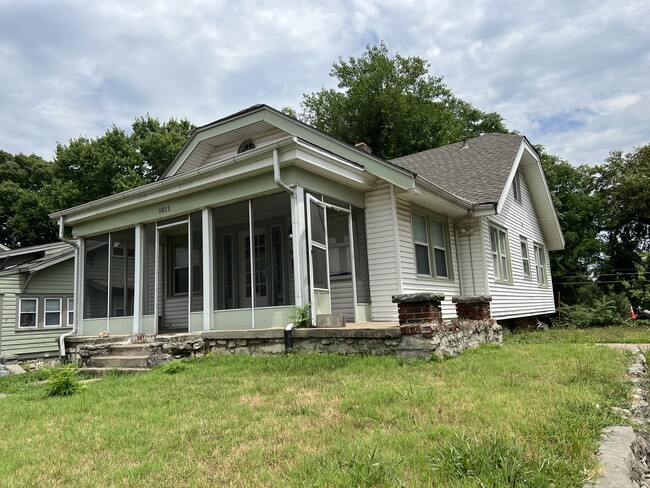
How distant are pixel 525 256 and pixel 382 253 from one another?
8.51 metres

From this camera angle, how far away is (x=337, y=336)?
6.91m

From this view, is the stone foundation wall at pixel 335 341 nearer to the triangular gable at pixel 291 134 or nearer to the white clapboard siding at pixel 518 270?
the triangular gable at pixel 291 134

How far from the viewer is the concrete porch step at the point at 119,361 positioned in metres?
7.88

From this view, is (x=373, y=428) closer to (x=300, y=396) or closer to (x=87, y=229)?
(x=300, y=396)

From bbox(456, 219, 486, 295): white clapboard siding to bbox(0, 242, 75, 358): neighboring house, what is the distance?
1417cm

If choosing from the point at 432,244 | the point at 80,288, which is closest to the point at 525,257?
the point at 432,244

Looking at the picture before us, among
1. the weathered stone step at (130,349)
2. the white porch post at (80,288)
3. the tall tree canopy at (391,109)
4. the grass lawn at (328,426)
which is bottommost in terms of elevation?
the grass lawn at (328,426)

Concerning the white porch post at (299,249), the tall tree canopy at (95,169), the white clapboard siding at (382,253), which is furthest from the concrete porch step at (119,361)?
the tall tree canopy at (95,169)

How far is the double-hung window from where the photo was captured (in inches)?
400

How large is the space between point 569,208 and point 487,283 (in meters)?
19.0

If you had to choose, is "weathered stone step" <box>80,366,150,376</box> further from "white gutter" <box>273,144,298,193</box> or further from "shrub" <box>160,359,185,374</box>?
"white gutter" <box>273,144,298,193</box>

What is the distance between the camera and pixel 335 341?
22.9ft

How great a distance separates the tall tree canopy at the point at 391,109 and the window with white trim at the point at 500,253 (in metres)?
15.9

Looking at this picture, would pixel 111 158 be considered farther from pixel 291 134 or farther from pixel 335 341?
pixel 335 341
